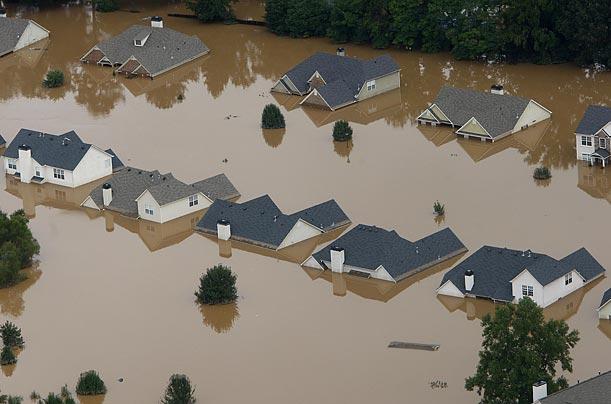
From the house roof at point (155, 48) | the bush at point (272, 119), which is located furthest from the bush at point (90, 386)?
the house roof at point (155, 48)

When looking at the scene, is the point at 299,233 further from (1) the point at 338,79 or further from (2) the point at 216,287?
(1) the point at 338,79

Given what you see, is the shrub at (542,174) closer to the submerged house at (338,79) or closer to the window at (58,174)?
the submerged house at (338,79)

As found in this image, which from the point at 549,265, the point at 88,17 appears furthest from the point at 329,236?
the point at 88,17

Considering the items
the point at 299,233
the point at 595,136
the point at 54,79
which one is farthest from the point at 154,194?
the point at 54,79

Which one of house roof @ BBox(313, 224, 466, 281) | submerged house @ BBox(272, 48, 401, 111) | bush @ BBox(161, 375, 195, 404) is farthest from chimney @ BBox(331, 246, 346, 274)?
submerged house @ BBox(272, 48, 401, 111)

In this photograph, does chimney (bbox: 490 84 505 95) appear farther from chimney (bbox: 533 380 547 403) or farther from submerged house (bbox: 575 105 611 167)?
chimney (bbox: 533 380 547 403)
